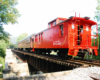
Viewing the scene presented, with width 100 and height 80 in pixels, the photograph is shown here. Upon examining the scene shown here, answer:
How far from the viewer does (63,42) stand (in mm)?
7590

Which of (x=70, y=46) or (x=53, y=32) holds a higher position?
(x=53, y=32)

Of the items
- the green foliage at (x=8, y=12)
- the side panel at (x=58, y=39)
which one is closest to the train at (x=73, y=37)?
the side panel at (x=58, y=39)

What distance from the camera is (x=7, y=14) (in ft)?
49.9

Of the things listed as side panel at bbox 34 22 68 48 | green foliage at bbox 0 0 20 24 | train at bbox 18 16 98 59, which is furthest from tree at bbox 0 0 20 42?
train at bbox 18 16 98 59

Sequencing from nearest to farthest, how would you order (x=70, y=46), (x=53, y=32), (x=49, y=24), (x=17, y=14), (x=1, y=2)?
1. (x=70, y=46)
2. (x=53, y=32)
3. (x=49, y=24)
4. (x=1, y=2)
5. (x=17, y=14)

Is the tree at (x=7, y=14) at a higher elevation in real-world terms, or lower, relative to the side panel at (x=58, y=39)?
higher

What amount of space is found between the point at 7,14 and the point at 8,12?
80 centimetres

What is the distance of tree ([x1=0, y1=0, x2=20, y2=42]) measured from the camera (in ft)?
49.0

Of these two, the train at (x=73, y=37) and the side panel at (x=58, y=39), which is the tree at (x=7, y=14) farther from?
the train at (x=73, y=37)

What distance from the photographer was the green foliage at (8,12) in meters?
14.8

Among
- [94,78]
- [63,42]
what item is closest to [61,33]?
[63,42]

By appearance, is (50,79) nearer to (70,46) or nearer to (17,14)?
(70,46)

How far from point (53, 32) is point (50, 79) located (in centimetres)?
622

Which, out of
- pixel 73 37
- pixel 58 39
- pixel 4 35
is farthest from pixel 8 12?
pixel 73 37
